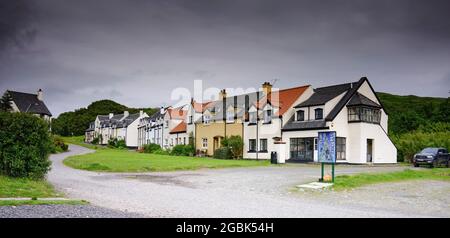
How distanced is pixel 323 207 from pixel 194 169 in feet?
56.3

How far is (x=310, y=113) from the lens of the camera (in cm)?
4091

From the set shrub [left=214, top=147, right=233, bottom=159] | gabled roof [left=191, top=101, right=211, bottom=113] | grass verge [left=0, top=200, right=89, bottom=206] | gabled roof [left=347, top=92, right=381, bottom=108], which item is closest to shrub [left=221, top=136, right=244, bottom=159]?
shrub [left=214, top=147, right=233, bottom=159]

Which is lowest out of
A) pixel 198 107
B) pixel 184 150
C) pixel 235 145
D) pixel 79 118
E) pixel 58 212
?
pixel 184 150

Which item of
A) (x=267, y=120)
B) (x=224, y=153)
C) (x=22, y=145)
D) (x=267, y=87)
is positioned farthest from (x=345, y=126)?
(x=22, y=145)

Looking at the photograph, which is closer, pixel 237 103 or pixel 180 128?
pixel 237 103

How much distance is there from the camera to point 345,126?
130ft

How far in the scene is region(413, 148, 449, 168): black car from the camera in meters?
32.9

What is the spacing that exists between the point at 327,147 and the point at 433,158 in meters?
18.3

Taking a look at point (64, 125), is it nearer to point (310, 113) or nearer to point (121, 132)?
point (121, 132)

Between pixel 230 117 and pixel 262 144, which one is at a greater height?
pixel 230 117

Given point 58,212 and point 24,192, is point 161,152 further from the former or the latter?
point 58,212

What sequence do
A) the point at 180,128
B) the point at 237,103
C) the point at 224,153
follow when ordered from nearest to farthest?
the point at 224,153, the point at 237,103, the point at 180,128

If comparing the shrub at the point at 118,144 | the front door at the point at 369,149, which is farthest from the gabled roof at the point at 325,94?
the shrub at the point at 118,144
